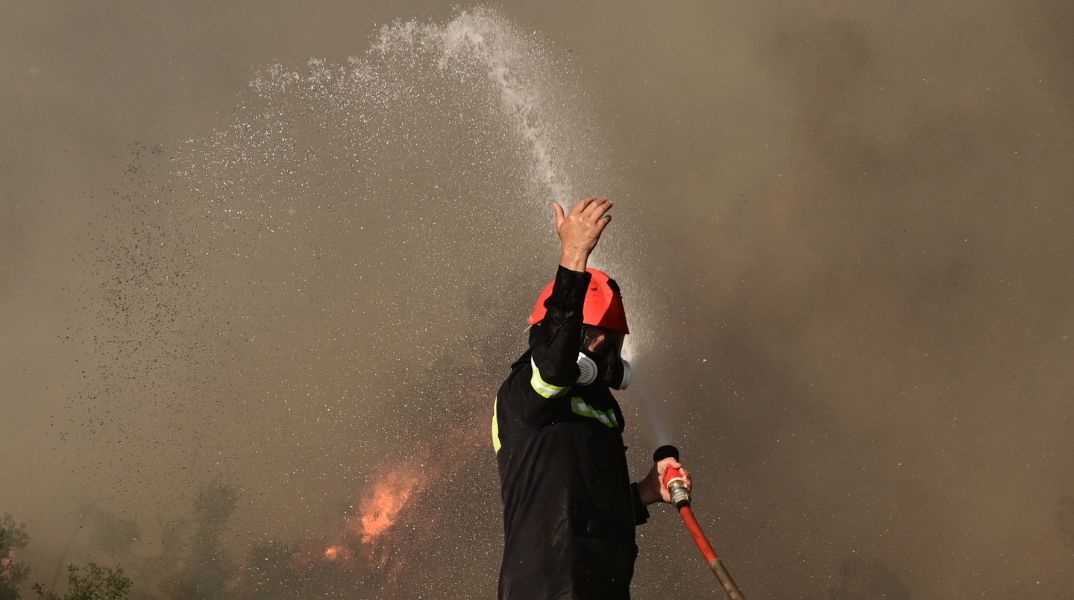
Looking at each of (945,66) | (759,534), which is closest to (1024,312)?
(945,66)

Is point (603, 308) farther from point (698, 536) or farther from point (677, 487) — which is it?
point (698, 536)

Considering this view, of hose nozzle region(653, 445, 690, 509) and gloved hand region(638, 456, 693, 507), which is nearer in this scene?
hose nozzle region(653, 445, 690, 509)

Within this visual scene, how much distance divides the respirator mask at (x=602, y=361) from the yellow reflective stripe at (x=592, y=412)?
0.42 feet

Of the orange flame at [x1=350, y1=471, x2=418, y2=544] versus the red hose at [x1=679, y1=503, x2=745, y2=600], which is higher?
the orange flame at [x1=350, y1=471, x2=418, y2=544]

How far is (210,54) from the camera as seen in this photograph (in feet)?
35.4

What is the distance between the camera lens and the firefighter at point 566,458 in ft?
10.9

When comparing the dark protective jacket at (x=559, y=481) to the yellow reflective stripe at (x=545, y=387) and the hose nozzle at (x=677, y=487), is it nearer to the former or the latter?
the yellow reflective stripe at (x=545, y=387)

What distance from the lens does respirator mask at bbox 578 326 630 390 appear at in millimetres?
3727

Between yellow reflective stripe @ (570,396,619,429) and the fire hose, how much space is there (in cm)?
35

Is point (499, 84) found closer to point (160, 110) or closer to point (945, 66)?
point (160, 110)

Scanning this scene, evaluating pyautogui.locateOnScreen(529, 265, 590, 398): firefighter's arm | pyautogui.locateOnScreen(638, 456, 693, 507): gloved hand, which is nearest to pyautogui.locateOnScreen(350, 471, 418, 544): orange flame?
pyautogui.locateOnScreen(638, 456, 693, 507): gloved hand

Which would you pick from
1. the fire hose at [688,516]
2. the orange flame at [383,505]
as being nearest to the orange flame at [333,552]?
the orange flame at [383,505]

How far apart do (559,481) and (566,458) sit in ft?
0.35

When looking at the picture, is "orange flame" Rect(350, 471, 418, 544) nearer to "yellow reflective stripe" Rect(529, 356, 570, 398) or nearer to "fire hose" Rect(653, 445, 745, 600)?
"fire hose" Rect(653, 445, 745, 600)
